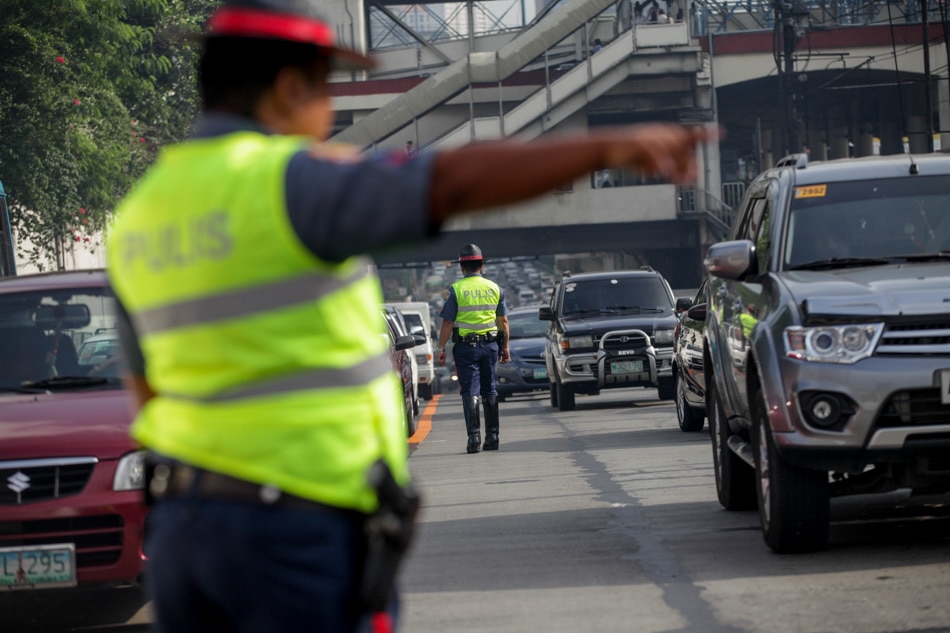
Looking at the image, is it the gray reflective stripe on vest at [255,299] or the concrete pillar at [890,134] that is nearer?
the gray reflective stripe on vest at [255,299]

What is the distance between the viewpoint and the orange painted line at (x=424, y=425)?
19.5 metres

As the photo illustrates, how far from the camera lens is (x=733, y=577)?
7.90 meters

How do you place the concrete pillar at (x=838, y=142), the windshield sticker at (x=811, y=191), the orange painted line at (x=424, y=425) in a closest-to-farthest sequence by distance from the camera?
1. the windshield sticker at (x=811, y=191)
2. the orange painted line at (x=424, y=425)
3. the concrete pillar at (x=838, y=142)

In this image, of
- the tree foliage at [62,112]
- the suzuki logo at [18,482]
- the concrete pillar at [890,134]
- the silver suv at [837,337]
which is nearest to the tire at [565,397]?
the tree foliage at [62,112]

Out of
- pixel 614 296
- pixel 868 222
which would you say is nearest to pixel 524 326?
pixel 614 296

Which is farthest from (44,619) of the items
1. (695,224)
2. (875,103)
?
(875,103)

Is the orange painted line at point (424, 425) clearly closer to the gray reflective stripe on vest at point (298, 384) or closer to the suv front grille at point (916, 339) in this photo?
the suv front grille at point (916, 339)

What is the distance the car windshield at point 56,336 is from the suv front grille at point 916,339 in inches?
153

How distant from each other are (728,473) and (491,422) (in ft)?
21.2

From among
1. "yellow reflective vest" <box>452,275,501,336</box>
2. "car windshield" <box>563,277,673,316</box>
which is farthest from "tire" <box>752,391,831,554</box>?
"car windshield" <box>563,277,673,316</box>

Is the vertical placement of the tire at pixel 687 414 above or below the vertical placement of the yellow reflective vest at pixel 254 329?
below

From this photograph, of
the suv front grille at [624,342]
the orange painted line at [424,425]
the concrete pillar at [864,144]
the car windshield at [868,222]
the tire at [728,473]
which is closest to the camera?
the car windshield at [868,222]

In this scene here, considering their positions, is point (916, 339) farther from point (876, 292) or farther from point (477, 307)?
point (477, 307)

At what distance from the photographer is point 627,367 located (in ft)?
75.6
